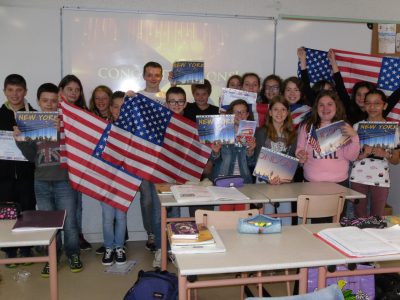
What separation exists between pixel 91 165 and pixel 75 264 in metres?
1.02

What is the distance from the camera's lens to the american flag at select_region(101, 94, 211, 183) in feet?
14.0

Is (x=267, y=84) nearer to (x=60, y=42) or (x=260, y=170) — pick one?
(x=260, y=170)

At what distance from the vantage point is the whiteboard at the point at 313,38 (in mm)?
5695

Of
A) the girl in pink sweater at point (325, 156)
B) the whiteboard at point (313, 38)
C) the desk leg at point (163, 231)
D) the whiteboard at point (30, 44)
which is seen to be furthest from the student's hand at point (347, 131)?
the whiteboard at point (30, 44)

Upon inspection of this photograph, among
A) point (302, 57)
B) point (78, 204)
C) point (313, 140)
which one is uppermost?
point (302, 57)

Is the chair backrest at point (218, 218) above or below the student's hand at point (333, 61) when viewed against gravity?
below

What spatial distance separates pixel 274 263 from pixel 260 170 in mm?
1861

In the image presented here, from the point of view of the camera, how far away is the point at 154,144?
4.40m

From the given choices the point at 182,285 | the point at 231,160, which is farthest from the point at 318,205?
the point at 182,285

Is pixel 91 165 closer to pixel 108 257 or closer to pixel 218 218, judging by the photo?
pixel 108 257

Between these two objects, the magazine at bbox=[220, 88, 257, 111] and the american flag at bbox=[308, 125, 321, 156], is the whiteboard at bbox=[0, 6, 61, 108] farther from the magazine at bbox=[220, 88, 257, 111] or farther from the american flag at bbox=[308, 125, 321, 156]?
the american flag at bbox=[308, 125, 321, 156]

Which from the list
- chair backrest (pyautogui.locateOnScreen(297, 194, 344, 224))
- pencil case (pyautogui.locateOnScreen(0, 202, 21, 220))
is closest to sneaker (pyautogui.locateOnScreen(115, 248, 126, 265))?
pencil case (pyautogui.locateOnScreen(0, 202, 21, 220))

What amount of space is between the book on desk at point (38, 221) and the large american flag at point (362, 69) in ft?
11.4

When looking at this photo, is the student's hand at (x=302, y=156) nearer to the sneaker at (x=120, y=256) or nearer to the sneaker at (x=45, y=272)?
the sneaker at (x=120, y=256)
